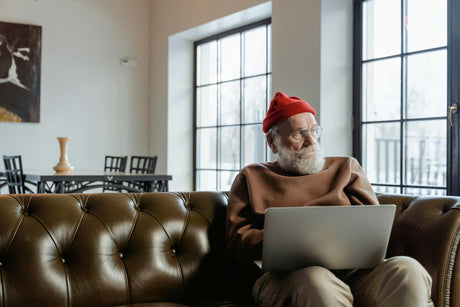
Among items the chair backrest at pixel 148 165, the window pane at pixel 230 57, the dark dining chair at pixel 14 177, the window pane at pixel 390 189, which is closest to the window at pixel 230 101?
the window pane at pixel 230 57

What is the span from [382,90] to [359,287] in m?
2.56

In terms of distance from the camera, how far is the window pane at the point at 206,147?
5.98 metres

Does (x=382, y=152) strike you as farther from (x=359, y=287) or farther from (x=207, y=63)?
(x=207, y=63)

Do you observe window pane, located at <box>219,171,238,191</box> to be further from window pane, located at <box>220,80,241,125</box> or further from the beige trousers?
the beige trousers

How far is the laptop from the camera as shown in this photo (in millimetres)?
1517

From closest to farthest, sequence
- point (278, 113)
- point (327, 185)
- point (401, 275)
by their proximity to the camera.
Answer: point (401, 275), point (327, 185), point (278, 113)

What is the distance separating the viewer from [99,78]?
6.20 metres

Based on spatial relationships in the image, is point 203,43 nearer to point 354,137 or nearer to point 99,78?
point 99,78

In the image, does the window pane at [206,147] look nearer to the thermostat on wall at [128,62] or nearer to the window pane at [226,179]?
the window pane at [226,179]

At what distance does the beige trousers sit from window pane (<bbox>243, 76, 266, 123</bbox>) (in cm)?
355

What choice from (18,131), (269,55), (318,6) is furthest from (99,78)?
(318,6)

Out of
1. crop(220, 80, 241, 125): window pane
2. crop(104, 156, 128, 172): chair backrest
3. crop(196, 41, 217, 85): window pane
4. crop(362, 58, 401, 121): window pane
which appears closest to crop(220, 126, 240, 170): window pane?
crop(220, 80, 241, 125): window pane

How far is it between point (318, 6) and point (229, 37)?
6.08 feet

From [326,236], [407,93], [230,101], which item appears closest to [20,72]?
[230,101]
